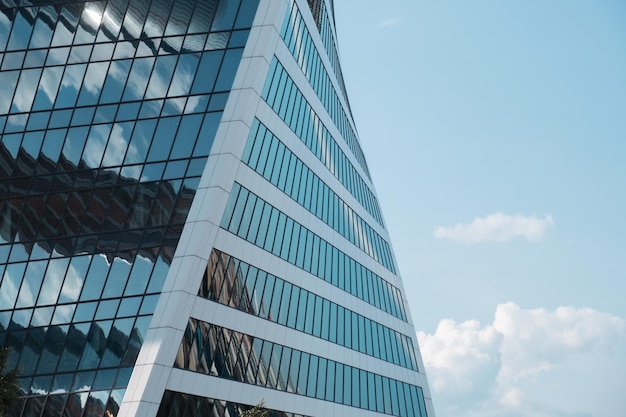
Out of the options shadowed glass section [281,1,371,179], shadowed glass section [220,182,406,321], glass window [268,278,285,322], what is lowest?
glass window [268,278,285,322]

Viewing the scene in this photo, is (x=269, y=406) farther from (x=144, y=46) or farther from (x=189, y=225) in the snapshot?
(x=144, y=46)

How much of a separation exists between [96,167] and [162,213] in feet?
17.5

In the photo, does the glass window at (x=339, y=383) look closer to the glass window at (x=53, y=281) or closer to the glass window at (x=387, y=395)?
the glass window at (x=387, y=395)

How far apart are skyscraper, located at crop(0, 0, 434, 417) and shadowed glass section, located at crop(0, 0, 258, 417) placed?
0.09 metres

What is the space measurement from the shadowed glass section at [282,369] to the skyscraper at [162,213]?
151mm

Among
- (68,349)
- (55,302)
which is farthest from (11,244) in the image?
(68,349)

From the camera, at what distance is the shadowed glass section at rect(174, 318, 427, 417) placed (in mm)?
38094

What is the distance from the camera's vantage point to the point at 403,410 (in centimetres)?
6103

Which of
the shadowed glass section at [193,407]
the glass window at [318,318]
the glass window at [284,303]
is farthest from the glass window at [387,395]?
the shadowed glass section at [193,407]

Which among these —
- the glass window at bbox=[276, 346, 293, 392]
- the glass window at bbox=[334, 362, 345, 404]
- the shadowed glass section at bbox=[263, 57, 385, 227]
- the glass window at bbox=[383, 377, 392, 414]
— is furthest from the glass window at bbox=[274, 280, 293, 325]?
the glass window at bbox=[383, 377, 392, 414]

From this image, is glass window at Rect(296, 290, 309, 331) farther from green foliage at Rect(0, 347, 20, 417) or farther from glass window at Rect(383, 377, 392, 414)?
green foliage at Rect(0, 347, 20, 417)

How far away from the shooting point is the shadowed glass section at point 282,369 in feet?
125

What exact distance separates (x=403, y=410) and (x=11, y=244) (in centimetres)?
3425

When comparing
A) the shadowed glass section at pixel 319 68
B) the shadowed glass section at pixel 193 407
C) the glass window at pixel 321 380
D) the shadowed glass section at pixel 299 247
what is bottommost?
the shadowed glass section at pixel 193 407
